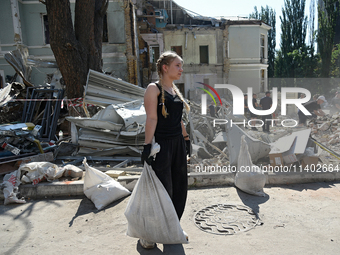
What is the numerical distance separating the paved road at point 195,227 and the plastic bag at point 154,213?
176 mm

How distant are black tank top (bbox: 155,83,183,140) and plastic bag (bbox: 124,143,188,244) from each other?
162 mm

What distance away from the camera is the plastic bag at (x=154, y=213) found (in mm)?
2455

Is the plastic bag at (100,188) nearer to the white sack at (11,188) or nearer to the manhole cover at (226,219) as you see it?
the white sack at (11,188)

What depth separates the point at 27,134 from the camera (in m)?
5.80

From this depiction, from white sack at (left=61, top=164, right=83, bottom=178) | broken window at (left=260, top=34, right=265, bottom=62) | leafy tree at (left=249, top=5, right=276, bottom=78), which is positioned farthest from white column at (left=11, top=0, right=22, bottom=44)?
leafy tree at (left=249, top=5, right=276, bottom=78)

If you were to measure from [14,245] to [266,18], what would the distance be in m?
36.0

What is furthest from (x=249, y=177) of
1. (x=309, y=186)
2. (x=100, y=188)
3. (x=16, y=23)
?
(x=16, y=23)

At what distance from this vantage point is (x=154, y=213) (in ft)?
8.03

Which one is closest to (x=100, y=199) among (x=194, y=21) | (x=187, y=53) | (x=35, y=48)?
(x=35, y=48)

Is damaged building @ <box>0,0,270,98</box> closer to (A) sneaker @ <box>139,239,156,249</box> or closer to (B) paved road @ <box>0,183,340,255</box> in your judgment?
(B) paved road @ <box>0,183,340,255</box>

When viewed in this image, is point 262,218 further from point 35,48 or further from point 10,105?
point 35,48

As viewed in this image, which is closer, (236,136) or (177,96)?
(177,96)

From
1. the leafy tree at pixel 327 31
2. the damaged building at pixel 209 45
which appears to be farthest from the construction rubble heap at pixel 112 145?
the leafy tree at pixel 327 31

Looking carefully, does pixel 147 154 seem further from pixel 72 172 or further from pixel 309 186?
pixel 309 186
